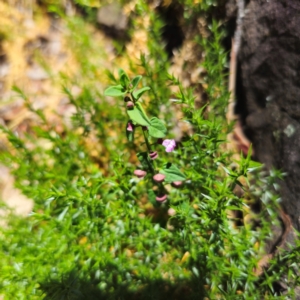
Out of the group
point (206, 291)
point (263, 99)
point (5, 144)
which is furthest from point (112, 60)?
point (206, 291)

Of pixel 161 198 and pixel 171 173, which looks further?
pixel 161 198

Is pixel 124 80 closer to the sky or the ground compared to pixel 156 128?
closer to the sky

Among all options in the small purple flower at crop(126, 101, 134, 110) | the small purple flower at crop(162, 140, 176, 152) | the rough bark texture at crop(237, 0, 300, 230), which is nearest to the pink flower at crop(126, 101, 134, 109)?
the small purple flower at crop(126, 101, 134, 110)

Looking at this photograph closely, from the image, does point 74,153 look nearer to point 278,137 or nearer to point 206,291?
point 206,291

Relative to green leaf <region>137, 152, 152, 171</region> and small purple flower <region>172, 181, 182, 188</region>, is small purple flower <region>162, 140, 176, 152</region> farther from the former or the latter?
small purple flower <region>172, 181, 182, 188</region>

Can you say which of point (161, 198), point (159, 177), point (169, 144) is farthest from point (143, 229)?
point (169, 144)

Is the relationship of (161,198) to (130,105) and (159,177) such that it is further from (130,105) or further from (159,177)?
(130,105)

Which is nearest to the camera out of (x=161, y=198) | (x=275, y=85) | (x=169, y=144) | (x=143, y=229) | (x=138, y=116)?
(x=138, y=116)
